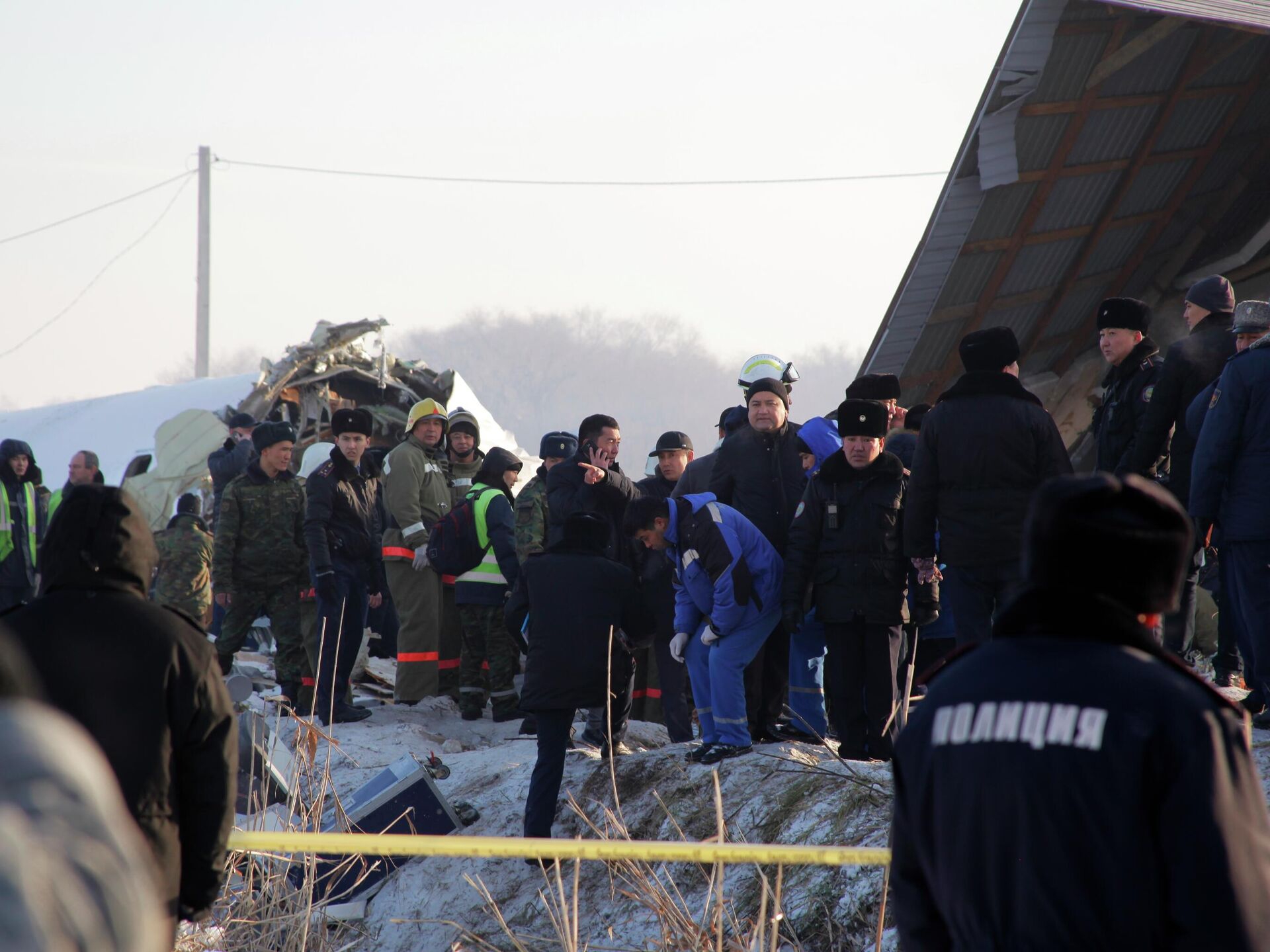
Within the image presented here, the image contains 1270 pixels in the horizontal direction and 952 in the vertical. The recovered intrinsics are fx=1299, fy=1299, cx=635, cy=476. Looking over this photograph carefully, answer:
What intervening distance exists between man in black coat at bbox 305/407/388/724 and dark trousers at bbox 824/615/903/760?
340 centimetres

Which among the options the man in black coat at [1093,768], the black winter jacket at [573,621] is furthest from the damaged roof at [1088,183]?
the man in black coat at [1093,768]

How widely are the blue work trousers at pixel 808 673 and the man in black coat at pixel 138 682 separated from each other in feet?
11.9

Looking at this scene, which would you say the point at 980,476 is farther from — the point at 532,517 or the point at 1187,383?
the point at 532,517

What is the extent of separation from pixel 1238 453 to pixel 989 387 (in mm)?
984

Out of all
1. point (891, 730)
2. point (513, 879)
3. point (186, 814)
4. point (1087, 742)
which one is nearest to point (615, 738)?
point (513, 879)

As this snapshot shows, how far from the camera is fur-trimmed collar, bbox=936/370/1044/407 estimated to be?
539cm

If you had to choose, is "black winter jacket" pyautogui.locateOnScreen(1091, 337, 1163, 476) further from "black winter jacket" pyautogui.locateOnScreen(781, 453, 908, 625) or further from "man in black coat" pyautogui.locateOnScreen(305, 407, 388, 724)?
"man in black coat" pyautogui.locateOnScreen(305, 407, 388, 724)

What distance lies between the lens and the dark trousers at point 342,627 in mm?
8016

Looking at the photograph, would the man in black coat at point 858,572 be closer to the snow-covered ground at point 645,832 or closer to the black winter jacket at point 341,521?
the snow-covered ground at point 645,832

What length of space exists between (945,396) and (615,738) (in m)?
2.58

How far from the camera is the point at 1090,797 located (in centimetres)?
188

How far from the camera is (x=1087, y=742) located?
1.88 metres

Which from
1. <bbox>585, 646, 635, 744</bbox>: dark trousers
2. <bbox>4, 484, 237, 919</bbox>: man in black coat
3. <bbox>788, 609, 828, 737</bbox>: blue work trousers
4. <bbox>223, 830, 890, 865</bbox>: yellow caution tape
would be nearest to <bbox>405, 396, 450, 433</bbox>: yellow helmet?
<bbox>585, 646, 635, 744</bbox>: dark trousers

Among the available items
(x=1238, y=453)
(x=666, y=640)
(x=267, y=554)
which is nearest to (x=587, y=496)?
(x=666, y=640)
